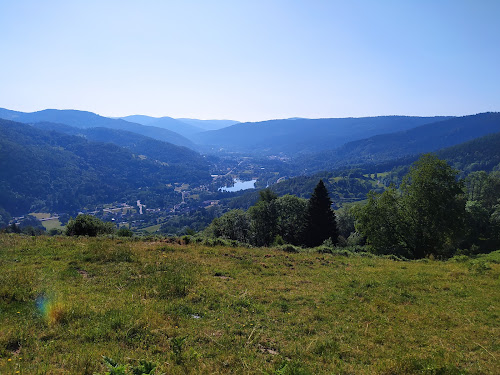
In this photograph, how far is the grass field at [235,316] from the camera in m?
7.14

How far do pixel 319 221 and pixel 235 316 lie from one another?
120ft

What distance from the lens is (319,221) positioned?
4447 centimetres

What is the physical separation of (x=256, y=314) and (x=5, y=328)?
8042 mm

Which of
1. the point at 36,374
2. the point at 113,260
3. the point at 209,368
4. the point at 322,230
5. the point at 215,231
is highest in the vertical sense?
the point at 36,374

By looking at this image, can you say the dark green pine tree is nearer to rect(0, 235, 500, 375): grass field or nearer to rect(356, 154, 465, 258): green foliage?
rect(356, 154, 465, 258): green foliage

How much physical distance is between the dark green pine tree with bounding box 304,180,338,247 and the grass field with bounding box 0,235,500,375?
26876 mm

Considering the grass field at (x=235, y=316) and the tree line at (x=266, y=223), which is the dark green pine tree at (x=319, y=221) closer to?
the tree line at (x=266, y=223)

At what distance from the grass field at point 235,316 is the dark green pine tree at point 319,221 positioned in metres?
26.9

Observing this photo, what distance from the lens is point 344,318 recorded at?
10.5 meters

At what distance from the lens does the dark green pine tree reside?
4431 centimetres

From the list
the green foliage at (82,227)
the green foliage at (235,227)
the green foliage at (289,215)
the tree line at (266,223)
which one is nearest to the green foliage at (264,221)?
the tree line at (266,223)

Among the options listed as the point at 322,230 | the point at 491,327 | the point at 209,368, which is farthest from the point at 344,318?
the point at 322,230

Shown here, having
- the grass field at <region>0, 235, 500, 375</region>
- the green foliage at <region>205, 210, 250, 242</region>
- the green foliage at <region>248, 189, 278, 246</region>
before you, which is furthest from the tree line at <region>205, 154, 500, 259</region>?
the green foliage at <region>205, 210, 250, 242</region>

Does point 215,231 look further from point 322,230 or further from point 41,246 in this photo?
point 41,246
